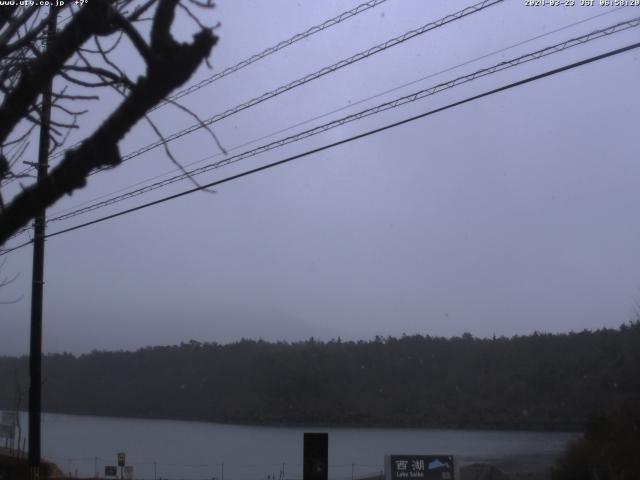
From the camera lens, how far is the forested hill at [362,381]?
45812 millimetres

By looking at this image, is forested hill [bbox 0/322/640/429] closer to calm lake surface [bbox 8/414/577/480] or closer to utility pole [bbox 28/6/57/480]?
calm lake surface [bbox 8/414/577/480]

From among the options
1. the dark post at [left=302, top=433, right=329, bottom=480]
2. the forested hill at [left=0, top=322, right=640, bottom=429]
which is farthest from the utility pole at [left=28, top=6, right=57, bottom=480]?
the forested hill at [left=0, top=322, right=640, bottom=429]

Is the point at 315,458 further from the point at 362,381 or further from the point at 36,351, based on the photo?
the point at 362,381

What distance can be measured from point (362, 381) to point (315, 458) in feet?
148

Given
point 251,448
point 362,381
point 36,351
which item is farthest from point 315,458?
point 362,381

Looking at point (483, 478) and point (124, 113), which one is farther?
point (483, 478)

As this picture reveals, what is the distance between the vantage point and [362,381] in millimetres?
55812

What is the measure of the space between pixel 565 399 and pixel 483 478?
17.0m

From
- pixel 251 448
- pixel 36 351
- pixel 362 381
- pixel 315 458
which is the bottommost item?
pixel 251 448

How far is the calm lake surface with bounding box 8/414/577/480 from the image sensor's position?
36844mm

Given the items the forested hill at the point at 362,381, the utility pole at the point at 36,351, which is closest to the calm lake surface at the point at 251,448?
the forested hill at the point at 362,381

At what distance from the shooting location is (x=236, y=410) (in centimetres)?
5900

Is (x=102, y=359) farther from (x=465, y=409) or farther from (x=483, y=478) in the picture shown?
(x=483, y=478)

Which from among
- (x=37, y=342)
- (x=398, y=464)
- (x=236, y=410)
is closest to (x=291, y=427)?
(x=236, y=410)
